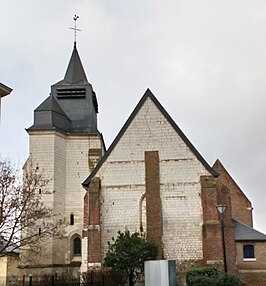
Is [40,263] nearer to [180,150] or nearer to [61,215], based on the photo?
[61,215]

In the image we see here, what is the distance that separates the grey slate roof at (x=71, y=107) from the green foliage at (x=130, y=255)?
18.0m

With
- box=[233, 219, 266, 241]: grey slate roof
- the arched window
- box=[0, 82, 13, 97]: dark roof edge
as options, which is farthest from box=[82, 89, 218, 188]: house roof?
the arched window

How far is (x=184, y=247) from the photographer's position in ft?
94.2

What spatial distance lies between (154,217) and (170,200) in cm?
136

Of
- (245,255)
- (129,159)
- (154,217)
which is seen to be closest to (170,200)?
(154,217)

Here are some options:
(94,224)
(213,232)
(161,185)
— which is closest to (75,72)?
(161,185)

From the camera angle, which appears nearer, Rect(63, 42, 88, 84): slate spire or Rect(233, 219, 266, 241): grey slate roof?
Rect(233, 219, 266, 241): grey slate roof

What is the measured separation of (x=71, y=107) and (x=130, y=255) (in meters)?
22.1

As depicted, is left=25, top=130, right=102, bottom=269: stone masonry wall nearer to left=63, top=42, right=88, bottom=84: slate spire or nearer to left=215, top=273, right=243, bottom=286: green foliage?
left=63, top=42, right=88, bottom=84: slate spire

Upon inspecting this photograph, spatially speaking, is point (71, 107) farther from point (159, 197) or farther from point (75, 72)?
point (159, 197)

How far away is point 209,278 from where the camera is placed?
23.7m

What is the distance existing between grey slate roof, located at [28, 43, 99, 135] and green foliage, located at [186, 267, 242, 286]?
20779 millimetres

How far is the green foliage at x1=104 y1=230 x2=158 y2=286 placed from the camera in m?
26.6

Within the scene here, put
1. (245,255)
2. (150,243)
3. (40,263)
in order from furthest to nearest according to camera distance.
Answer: (40,263) → (245,255) → (150,243)
